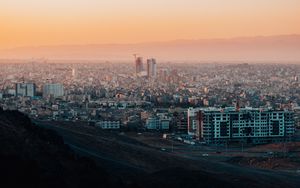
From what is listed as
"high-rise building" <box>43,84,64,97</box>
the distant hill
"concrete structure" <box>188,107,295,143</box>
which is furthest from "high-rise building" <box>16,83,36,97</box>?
the distant hill

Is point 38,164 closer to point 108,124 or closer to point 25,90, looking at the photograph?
point 108,124

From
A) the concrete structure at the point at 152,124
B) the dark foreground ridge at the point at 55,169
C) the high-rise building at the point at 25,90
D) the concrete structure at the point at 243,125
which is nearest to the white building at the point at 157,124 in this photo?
the concrete structure at the point at 152,124

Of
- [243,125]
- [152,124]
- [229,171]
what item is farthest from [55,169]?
[152,124]

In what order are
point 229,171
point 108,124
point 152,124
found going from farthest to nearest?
1. point 152,124
2. point 108,124
3. point 229,171

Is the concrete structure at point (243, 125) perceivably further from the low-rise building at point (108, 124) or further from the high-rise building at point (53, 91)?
the high-rise building at point (53, 91)

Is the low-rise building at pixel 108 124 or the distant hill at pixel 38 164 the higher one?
the distant hill at pixel 38 164

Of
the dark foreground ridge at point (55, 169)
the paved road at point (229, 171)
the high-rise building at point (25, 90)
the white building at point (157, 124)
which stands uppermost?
the dark foreground ridge at point (55, 169)

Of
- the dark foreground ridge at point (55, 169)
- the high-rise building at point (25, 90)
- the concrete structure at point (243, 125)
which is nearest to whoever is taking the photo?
the dark foreground ridge at point (55, 169)
